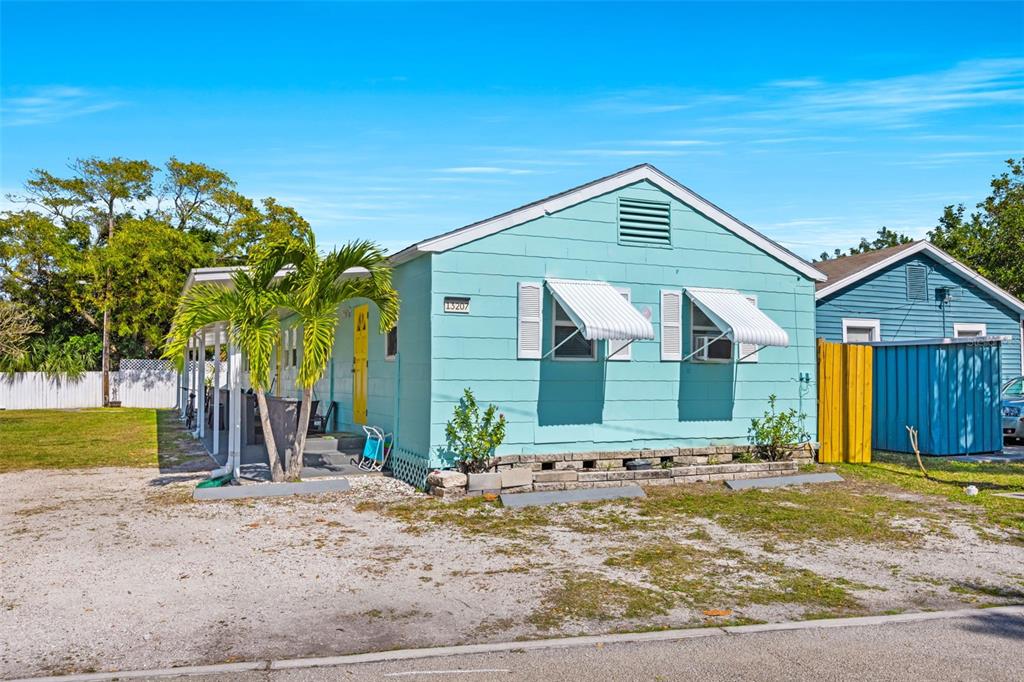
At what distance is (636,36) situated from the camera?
41.3ft

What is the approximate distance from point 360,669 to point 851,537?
551 cm

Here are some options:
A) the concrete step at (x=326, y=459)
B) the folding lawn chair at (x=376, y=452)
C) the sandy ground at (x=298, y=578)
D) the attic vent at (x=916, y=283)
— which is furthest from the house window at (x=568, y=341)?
the attic vent at (x=916, y=283)

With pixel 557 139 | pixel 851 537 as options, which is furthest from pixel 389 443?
pixel 851 537

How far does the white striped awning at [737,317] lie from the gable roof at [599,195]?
1.03 m

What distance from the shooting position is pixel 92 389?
31391mm

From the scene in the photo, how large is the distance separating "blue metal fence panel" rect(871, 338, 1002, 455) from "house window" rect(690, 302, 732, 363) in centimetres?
379

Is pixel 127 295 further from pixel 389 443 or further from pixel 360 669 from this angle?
pixel 360 669

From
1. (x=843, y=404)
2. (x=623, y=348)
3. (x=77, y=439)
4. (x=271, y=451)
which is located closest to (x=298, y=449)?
(x=271, y=451)

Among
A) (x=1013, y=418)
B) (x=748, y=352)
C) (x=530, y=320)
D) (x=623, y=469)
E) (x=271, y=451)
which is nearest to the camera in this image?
(x=271, y=451)

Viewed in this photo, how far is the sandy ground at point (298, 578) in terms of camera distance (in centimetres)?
502

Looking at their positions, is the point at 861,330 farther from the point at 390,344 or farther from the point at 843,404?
the point at 390,344

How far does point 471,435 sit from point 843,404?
7.02 metres

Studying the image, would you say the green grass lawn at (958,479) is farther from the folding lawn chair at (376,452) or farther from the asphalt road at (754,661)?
the folding lawn chair at (376,452)

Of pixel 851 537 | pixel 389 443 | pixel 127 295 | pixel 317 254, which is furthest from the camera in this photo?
pixel 127 295
